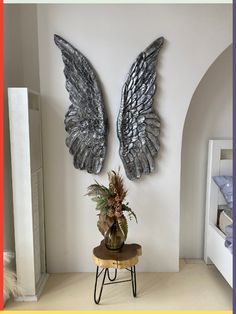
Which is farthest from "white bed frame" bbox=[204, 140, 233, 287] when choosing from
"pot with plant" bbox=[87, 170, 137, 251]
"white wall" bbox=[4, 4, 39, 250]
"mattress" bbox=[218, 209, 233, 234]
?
"white wall" bbox=[4, 4, 39, 250]

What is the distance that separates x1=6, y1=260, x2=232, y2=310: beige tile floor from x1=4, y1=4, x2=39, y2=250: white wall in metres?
0.47

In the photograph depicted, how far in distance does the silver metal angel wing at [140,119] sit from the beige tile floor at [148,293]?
83 cm

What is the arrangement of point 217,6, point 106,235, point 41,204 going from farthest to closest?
point 41,204 → point 217,6 → point 106,235

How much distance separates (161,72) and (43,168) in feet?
3.86

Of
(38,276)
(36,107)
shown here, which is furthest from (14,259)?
(36,107)

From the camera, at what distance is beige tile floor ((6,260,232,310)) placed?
75.5 inches

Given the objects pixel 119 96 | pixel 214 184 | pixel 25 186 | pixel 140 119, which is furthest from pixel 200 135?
pixel 25 186

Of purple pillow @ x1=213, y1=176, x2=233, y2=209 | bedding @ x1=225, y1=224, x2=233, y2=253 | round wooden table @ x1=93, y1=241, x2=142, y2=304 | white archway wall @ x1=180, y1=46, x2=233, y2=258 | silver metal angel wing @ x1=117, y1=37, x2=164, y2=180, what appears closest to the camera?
round wooden table @ x1=93, y1=241, x2=142, y2=304

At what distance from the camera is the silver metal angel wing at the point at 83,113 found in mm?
2145

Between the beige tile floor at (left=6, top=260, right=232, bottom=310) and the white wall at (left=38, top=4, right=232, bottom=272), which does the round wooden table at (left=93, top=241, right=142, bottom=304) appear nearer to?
the beige tile floor at (left=6, top=260, right=232, bottom=310)

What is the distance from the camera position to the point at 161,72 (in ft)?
7.14

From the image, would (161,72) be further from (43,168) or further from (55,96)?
(43,168)

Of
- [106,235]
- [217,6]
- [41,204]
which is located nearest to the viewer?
[106,235]

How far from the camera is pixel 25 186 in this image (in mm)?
1931
